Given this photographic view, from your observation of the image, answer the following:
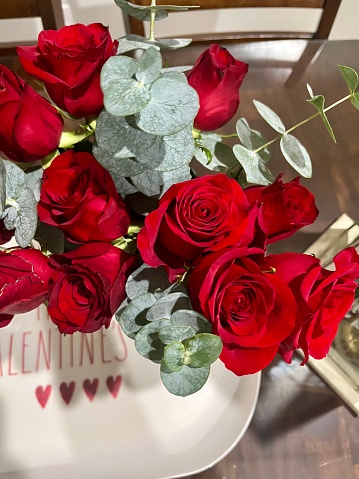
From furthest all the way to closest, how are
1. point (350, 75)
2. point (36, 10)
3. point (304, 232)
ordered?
point (36, 10) < point (304, 232) < point (350, 75)

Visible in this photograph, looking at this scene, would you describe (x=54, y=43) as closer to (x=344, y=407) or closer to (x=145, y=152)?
(x=145, y=152)

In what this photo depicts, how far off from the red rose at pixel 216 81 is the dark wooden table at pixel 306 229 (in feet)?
1.27

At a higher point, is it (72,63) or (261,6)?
(72,63)

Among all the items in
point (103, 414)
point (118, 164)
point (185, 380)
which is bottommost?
point (103, 414)

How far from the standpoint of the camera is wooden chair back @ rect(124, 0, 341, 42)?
0.90 meters

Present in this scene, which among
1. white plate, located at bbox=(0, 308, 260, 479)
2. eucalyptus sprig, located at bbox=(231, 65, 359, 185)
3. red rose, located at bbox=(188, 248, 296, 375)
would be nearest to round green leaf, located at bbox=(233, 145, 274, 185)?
eucalyptus sprig, located at bbox=(231, 65, 359, 185)

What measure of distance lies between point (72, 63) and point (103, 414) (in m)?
0.44

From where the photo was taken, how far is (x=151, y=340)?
0.36 meters

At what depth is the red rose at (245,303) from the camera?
31 centimetres

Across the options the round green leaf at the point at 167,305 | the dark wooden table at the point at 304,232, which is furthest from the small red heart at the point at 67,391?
the round green leaf at the point at 167,305

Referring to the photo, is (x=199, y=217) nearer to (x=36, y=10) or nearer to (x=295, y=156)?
(x=295, y=156)

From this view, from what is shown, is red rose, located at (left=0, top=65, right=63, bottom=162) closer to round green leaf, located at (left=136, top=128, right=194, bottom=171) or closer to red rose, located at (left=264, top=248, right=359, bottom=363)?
round green leaf, located at (left=136, top=128, right=194, bottom=171)

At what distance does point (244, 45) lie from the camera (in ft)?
3.05

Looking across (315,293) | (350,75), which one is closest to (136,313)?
(315,293)
